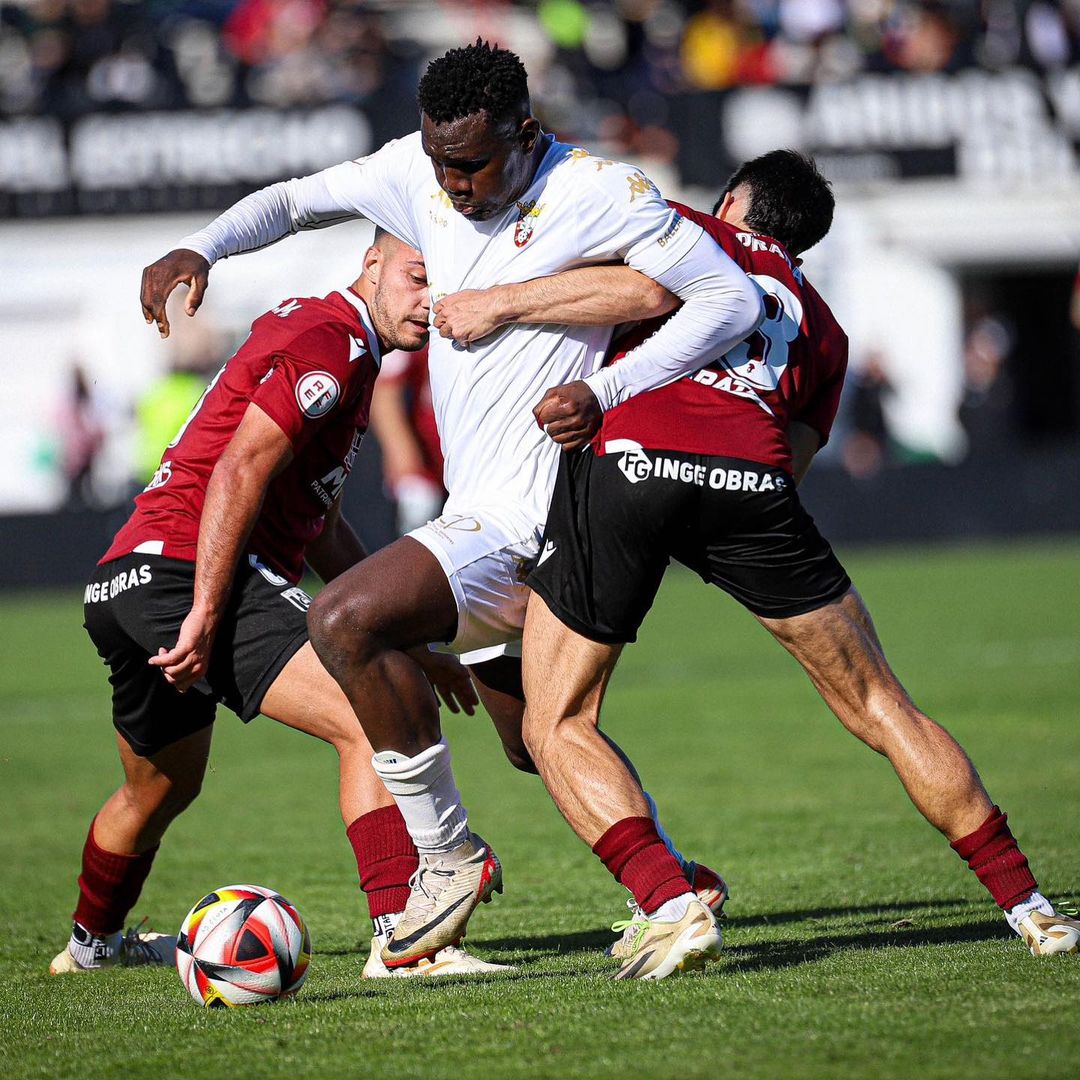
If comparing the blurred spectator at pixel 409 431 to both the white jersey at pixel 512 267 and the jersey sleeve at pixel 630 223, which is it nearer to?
the white jersey at pixel 512 267

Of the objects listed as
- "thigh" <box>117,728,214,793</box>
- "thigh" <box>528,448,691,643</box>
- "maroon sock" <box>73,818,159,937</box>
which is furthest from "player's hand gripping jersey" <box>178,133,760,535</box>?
"maroon sock" <box>73,818,159,937</box>

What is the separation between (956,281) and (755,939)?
2112cm

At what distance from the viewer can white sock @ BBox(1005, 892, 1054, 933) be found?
4.28m

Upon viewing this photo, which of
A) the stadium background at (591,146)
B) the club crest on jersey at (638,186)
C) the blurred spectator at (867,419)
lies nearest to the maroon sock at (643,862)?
the club crest on jersey at (638,186)

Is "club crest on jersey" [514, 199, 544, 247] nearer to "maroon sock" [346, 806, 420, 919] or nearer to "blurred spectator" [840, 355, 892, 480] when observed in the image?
"maroon sock" [346, 806, 420, 919]

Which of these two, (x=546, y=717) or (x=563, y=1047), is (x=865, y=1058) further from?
(x=546, y=717)

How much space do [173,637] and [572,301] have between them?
4.63ft

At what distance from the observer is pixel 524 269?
4586 millimetres

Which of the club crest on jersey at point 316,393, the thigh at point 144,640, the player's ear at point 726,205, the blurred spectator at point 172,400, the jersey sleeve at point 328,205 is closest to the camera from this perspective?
the club crest on jersey at point 316,393

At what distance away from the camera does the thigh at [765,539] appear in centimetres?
434

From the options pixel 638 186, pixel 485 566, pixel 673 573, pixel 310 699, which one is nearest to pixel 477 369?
pixel 485 566

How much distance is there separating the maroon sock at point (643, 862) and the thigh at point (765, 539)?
2.12ft

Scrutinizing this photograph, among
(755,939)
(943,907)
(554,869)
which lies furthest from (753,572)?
(554,869)

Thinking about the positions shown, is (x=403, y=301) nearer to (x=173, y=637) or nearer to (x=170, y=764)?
(x=173, y=637)
